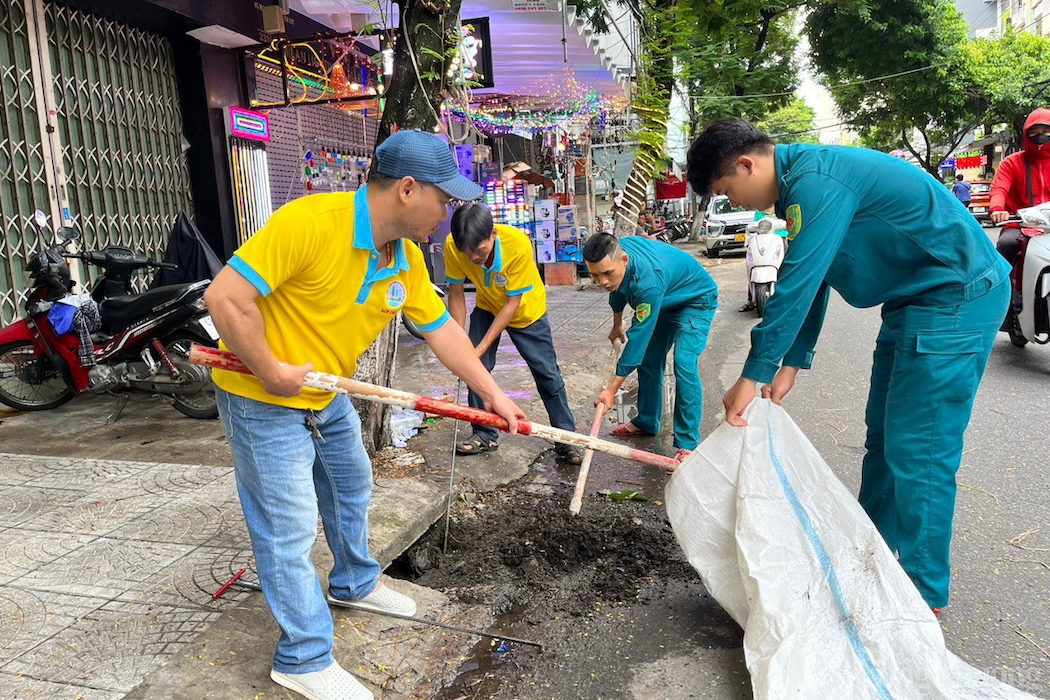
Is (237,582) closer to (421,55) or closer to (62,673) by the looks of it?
(62,673)

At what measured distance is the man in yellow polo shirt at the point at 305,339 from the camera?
2000 millimetres

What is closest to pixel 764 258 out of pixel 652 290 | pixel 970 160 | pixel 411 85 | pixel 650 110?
pixel 650 110

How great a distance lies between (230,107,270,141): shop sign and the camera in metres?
7.92

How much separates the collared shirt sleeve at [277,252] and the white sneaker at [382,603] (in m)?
1.26

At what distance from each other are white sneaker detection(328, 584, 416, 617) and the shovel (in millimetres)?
730

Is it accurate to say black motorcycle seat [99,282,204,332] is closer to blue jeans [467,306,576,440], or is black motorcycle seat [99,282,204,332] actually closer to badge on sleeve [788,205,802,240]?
blue jeans [467,306,576,440]

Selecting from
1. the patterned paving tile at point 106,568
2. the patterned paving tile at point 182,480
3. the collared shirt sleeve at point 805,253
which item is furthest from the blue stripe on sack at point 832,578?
the patterned paving tile at point 182,480

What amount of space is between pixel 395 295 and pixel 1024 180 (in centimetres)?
588

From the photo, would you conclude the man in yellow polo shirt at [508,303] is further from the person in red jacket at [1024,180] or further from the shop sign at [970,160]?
the shop sign at [970,160]

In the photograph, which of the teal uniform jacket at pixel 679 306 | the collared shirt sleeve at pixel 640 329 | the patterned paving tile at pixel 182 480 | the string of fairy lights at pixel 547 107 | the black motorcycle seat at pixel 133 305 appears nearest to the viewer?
the patterned paving tile at pixel 182 480

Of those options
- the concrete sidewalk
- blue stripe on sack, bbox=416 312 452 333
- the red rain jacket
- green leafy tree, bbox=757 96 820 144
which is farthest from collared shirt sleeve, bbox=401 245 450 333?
green leafy tree, bbox=757 96 820 144

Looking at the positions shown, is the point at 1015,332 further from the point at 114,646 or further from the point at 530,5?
the point at 114,646

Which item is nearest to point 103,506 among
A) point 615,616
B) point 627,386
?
point 615,616

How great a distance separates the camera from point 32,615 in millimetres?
2574
